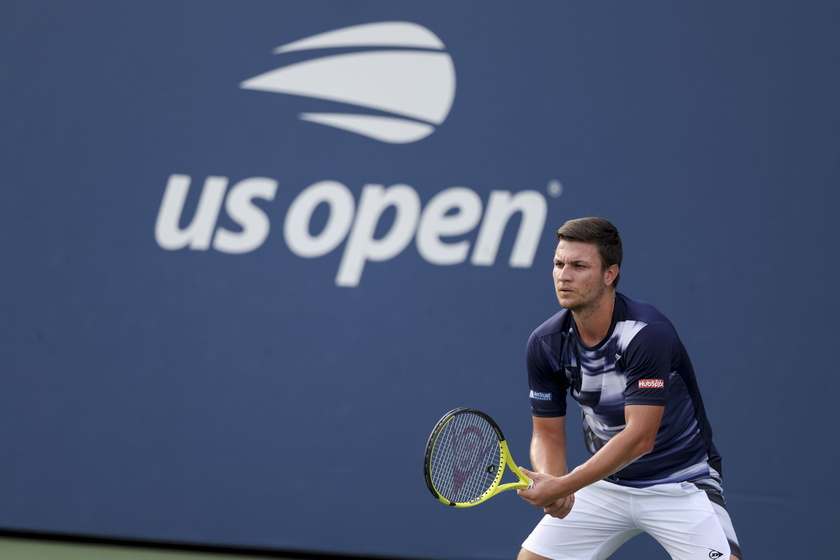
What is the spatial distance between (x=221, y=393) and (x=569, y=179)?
5.83ft

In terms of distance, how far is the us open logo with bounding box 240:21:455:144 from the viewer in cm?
431

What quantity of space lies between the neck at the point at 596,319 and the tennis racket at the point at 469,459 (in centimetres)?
37

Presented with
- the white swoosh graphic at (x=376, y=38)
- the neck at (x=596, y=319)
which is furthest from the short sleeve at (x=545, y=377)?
the white swoosh graphic at (x=376, y=38)

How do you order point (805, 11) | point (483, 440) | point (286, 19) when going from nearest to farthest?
point (483, 440)
point (805, 11)
point (286, 19)

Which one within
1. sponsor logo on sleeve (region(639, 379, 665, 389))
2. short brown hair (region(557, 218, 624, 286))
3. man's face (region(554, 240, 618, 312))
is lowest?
sponsor logo on sleeve (region(639, 379, 665, 389))

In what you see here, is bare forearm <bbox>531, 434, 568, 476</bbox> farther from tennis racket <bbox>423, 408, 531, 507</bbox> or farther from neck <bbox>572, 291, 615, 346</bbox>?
neck <bbox>572, 291, 615, 346</bbox>

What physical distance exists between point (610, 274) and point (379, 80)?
6.24 ft

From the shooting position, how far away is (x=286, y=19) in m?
4.40

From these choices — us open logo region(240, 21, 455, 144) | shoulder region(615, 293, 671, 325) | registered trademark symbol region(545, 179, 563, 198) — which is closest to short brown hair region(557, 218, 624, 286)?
shoulder region(615, 293, 671, 325)

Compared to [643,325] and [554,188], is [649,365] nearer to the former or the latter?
[643,325]

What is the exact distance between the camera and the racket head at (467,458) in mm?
2762

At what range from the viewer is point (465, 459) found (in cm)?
284

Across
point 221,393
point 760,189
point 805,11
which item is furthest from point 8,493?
point 805,11

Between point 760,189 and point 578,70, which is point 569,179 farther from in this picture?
point 760,189
